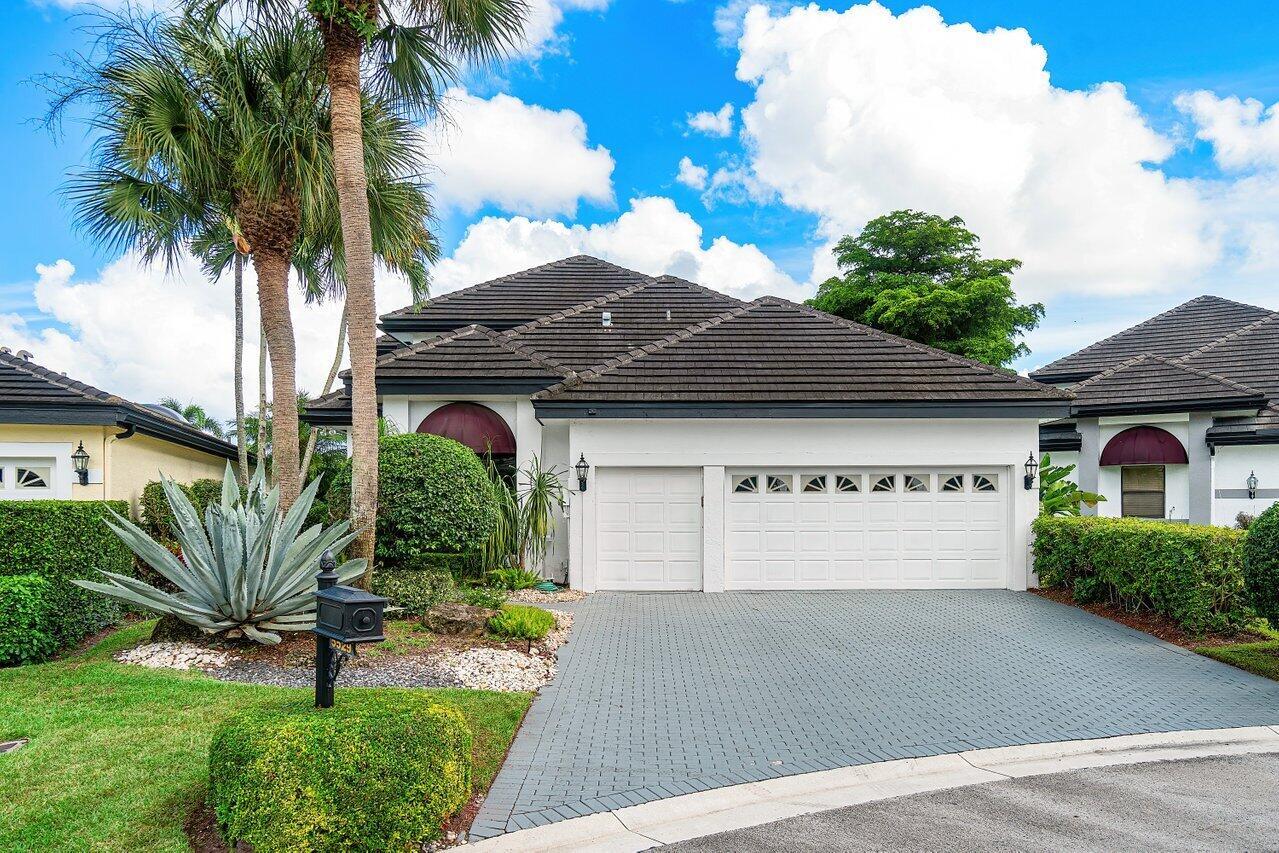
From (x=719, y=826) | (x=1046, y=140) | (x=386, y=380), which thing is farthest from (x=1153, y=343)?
(x=719, y=826)

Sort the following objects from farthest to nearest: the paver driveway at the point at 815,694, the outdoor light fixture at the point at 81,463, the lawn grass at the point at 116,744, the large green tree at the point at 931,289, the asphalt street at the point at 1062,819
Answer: the large green tree at the point at 931,289, the outdoor light fixture at the point at 81,463, the paver driveway at the point at 815,694, the asphalt street at the point at 1062,819, the lawn grass at the point at 116,744

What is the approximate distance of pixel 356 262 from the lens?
8992 mm

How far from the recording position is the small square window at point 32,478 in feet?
41.6

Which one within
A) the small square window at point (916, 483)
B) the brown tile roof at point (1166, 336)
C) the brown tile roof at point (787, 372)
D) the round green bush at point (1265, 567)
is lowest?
the round green bush at point (1265, 567)

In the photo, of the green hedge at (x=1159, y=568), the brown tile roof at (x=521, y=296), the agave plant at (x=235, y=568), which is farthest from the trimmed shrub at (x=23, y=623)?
the green hedge at (x=1159, y=568)

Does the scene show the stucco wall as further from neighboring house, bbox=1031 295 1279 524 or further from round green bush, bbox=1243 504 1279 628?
neighboring house, bbox=1031 295 1279 524

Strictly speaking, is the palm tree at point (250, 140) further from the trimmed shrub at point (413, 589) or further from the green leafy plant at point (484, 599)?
the green leafy plant at point (484, 599)

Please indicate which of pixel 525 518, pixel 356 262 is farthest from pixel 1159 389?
pixel 356 262

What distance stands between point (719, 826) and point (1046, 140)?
15584 millimetres

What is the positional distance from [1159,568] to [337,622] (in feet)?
34.2

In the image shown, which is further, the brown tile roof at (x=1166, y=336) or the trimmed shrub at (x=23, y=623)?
the brown tile roof at (x=1166, y=336)

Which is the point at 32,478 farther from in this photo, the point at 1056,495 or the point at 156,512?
the point at 1056,495

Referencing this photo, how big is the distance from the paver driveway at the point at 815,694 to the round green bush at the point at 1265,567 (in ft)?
2.63

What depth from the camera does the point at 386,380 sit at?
1347 cm
